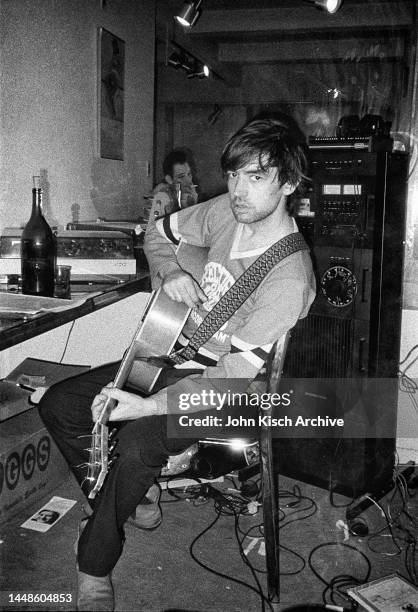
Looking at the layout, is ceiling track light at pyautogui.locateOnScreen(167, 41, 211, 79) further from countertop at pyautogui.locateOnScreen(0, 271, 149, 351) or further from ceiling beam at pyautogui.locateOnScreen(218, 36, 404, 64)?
countertop at pyautogui.locateOnScreen(0, 271, 149, 351)

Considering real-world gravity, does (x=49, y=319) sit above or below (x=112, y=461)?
above

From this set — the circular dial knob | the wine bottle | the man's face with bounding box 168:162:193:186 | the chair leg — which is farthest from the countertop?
the man's face with bounding box 168:162:193:186

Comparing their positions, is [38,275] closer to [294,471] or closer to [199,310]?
[199,310]

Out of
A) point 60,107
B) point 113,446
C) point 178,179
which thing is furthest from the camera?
point 178,179

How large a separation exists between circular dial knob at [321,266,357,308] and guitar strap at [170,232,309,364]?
2.08ft

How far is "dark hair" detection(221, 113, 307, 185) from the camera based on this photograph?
178cm

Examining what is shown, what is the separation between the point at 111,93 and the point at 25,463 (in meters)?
1.96

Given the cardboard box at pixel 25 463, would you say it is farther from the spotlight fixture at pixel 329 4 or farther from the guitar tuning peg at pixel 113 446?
the spotlight fixture at pixel 329 4

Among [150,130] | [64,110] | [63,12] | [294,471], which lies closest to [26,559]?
[294,471]

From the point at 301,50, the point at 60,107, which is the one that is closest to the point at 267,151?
the point at 60,107

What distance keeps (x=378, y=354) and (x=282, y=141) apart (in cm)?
98

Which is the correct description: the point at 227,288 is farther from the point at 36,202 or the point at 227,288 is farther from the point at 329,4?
the point at 329,4

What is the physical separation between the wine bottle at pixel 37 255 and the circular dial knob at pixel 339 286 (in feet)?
3.56

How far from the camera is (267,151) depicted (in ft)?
5.86
